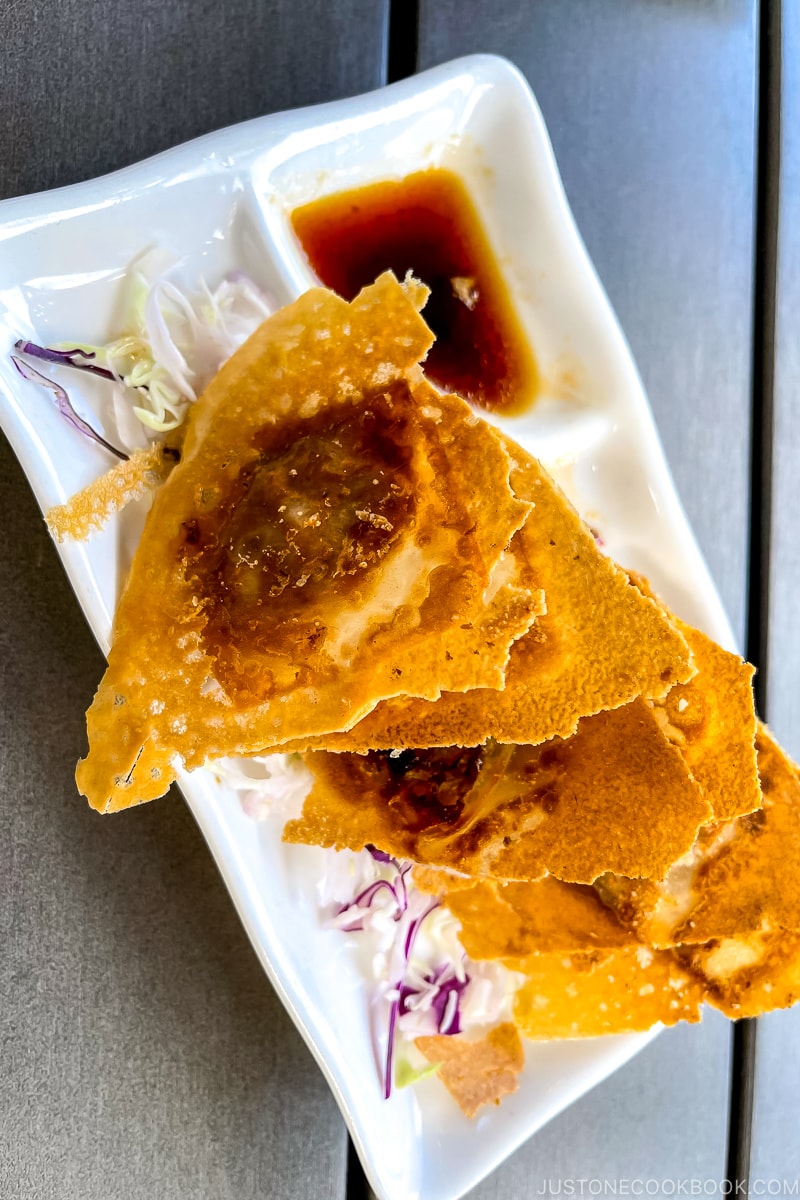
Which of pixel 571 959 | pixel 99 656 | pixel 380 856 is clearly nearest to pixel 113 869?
pixel 99 656

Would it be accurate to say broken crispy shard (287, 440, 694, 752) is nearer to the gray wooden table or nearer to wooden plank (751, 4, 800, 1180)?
the gray wooden table

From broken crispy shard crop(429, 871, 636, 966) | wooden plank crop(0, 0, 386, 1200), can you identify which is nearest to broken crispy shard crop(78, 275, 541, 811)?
wooden plank crop(0, 0, 386, 1200)

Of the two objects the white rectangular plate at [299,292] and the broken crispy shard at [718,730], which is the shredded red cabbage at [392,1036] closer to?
the white rectangular plate at [299,292]

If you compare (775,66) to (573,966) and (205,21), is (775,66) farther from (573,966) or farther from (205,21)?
(573,966)

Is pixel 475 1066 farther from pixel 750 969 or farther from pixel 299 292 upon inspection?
pixel 299 292

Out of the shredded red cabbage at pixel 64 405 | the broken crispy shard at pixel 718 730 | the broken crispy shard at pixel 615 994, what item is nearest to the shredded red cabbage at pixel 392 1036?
the broken crispy shard at pixel 615 994
